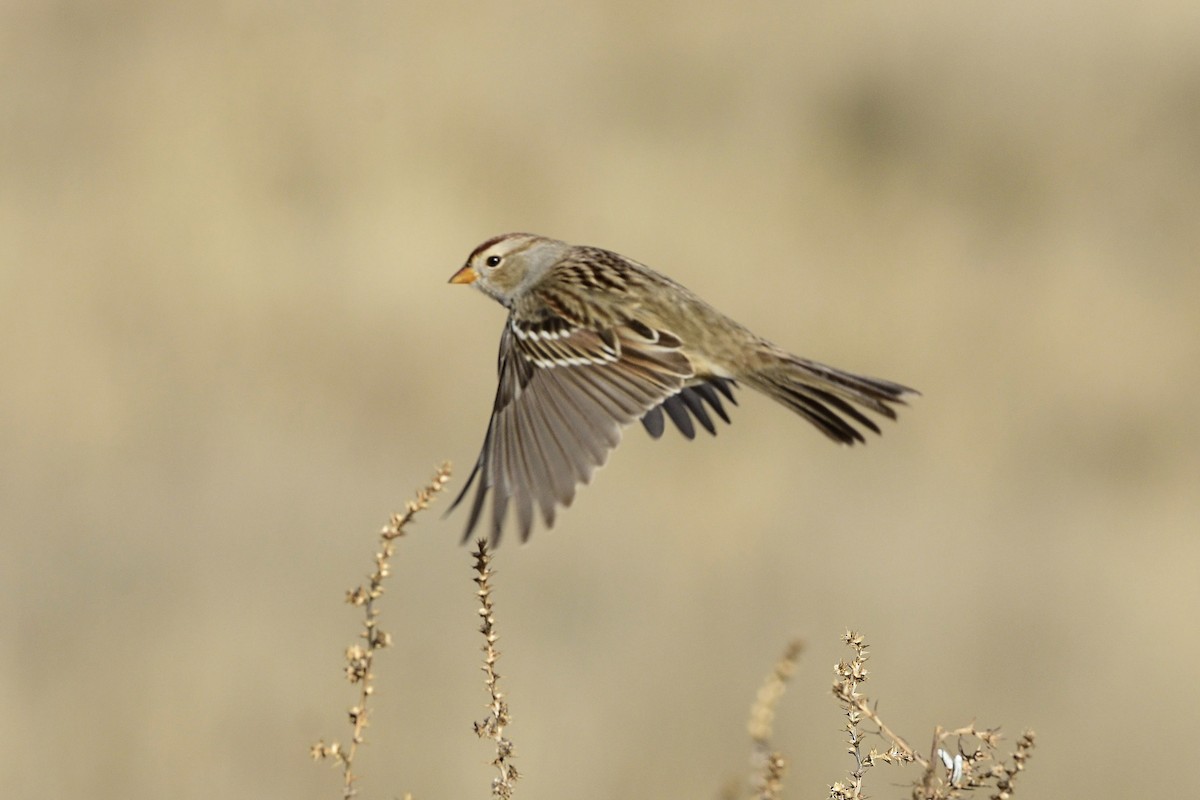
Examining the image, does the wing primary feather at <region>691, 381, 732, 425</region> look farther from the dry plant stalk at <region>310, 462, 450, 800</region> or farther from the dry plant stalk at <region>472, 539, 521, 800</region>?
the dry plant stalk at <region>310, 462, 450, 800</region>

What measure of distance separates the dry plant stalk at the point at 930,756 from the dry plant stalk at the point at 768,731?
0.20 metres

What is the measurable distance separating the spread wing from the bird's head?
1.24ft

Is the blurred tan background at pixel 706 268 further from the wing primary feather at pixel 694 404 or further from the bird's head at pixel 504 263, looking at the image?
the wing primary feather at pixel 694 404

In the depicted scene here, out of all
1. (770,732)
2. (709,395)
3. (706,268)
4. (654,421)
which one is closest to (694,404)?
(709,395)

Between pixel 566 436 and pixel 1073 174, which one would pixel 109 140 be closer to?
pixel 1073 174

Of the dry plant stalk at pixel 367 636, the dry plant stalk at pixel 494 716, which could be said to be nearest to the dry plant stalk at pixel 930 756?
the dry plant stalk at pixel 494 716

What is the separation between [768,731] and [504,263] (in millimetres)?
3349

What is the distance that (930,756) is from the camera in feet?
8.87

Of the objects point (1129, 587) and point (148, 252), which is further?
point (148, 252)

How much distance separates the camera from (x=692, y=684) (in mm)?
8477

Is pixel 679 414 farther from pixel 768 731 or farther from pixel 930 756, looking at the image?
pixel 768 731

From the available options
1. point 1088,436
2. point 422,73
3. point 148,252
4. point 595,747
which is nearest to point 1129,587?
point 1088,436

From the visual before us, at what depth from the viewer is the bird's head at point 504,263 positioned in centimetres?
560

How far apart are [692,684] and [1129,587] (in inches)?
133
